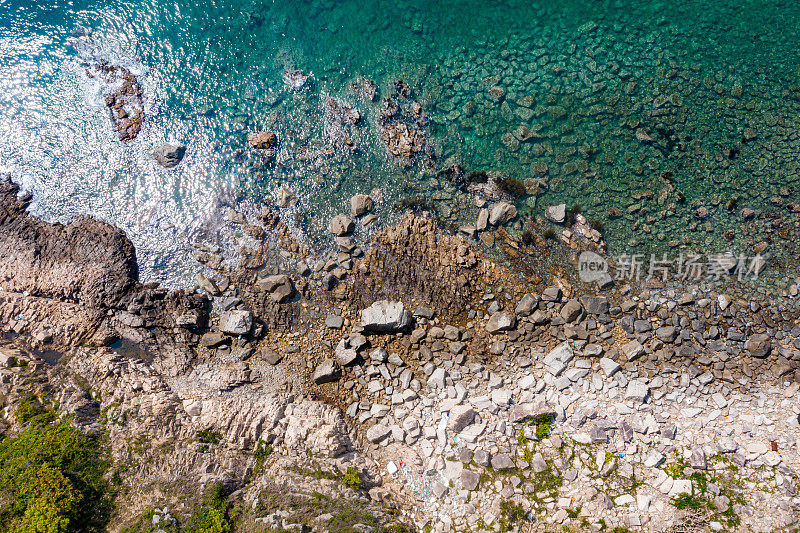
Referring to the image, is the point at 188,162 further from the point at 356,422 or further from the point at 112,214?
the point at 356,422

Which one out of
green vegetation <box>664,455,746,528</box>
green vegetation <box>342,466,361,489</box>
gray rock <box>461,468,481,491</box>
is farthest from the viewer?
gray rock <box>461,468,481,491</box>

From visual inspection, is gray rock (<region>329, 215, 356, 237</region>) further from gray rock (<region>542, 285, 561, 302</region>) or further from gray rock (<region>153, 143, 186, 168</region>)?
gray rock (<region>542, 285, 561, 302</region>)

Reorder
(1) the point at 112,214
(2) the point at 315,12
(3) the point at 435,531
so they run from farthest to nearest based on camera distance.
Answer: (2) the point at 315,12 < (1) the point at 112,214 < (3) the point at 435,531

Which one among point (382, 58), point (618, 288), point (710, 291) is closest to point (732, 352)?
point (710, 291)

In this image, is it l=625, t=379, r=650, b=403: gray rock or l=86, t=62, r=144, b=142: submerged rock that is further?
l=86, t=62, r=144, b=142: submerged rock

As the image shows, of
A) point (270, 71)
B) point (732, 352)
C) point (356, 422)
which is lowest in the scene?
point (356, 422)

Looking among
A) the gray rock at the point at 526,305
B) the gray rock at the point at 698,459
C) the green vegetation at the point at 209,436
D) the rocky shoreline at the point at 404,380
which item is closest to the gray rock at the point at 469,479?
the rocky shoreline at the point at 404,380

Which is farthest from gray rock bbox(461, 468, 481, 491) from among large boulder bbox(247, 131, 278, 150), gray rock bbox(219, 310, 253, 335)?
large boulder bbox(247, 131, 278, 150)

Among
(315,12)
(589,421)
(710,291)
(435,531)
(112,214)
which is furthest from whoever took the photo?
(315,12)
